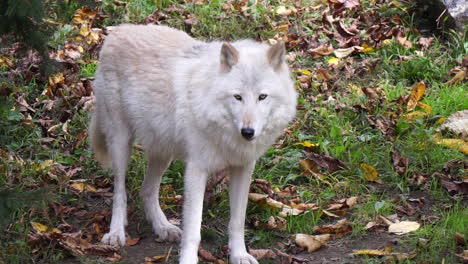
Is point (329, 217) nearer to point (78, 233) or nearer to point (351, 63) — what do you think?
point (78, 233)

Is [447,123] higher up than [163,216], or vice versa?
[447,123]

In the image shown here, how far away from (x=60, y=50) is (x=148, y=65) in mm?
2714

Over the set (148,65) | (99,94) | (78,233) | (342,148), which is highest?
(148,65)

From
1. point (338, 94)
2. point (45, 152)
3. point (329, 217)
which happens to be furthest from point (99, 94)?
point (338, 94)

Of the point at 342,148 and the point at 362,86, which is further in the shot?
the point at 362,86

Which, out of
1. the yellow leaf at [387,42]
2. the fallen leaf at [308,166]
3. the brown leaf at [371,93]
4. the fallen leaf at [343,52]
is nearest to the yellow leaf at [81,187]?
the fallen leaf at [308,166]

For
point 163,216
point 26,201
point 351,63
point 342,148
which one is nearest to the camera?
point 26,201

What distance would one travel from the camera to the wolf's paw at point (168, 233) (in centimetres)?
508

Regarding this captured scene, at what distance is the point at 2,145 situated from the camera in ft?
19.4

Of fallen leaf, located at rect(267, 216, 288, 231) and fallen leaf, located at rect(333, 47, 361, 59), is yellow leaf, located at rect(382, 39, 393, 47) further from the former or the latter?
fallen leaf, located at rect(267, 216, 288, 231)

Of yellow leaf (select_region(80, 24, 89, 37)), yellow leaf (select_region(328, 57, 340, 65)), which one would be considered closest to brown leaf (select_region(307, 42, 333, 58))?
yellow leaf (select_region(328, 57, 340, 65))

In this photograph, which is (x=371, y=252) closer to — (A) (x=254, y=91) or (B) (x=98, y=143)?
(A) (x=254, y=91)

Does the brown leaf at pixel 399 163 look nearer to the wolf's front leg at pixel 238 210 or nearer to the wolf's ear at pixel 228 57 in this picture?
the wolf's front leg at pixel 238 210

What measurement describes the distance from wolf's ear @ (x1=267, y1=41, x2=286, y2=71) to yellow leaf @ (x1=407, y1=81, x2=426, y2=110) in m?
2.18
